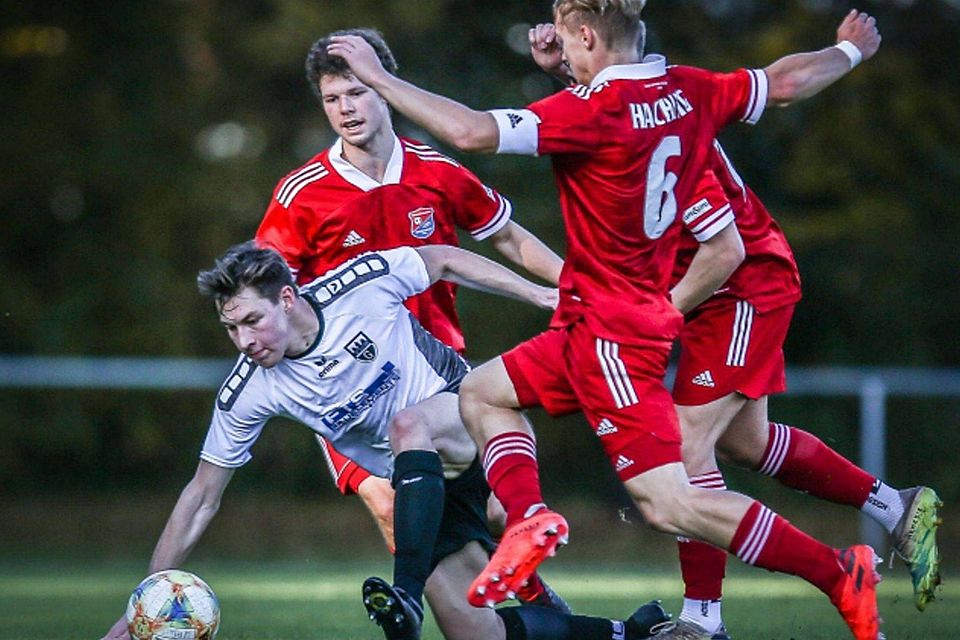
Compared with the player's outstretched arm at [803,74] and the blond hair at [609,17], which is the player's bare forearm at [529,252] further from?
the blond hair at [609,17]

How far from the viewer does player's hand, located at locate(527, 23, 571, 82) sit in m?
5.25

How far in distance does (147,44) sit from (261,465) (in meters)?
4.25

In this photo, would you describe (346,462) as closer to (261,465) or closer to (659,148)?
(659,148)

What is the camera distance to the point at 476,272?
5.71 m

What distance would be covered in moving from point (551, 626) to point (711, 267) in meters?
1.26

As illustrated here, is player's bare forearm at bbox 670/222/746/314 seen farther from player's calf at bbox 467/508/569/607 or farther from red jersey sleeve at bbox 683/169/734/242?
player's calf at bbox 467/508/569/607

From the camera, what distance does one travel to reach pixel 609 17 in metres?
4.69

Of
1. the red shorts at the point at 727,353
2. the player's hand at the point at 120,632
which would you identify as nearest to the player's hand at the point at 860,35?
the red shorts at the point at 727,353

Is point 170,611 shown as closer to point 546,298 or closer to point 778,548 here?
point 546,298

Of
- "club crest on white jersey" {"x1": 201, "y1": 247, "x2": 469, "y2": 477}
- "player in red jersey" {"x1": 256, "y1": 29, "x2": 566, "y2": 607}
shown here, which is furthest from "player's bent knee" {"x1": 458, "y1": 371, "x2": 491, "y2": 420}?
"player in red jersey" {"x1": 256, "y1": 29, "x2": 566, "y2": 607}

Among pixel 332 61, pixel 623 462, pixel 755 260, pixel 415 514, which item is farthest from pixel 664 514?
pixel 332 61

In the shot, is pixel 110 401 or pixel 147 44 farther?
pixel 147 44

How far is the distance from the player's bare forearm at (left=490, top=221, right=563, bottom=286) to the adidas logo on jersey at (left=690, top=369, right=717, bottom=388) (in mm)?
629

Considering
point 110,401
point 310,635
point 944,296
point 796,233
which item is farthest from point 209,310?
point 310,635
